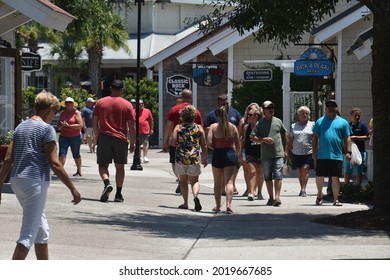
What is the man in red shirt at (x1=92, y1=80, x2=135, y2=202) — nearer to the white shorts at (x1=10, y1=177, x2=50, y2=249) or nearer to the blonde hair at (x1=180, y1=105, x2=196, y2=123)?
the blonde hair at (x1=180, y1=105, x2=196, y2=123)

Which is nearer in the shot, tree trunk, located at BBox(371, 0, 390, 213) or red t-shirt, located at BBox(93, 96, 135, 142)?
tree trunk, located at BBox(371, 0, 390, 213)

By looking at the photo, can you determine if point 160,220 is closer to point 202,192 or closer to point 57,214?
point 57,214

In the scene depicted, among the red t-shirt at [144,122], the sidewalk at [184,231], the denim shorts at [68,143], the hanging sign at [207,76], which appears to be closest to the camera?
the sidewalk at [184,231]

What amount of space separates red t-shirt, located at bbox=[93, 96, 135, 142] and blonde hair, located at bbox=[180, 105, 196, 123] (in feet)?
3.13

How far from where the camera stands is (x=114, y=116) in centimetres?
1630

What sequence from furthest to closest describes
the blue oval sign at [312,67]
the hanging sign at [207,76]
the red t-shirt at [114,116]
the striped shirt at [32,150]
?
the hanging sign at [207,76]
the blue oval sign at [312,67]
the red t-shirt at [114,116]
the striped shirt at [32,150]

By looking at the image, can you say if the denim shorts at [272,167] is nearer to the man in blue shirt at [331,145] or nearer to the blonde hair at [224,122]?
the man in blue shirt at [331,145]

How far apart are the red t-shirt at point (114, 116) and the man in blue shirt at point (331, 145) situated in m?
2.97

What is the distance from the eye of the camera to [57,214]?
1440cm

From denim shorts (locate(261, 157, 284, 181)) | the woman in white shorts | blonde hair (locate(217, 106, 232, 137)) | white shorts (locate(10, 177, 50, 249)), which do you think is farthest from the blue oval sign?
white shorts (locate(10, 177, 50, 249))

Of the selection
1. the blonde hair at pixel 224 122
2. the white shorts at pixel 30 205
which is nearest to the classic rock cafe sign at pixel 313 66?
the blonde hair at pixel 224 122

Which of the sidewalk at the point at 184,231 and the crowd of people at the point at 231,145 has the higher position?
the crowd of people at the point at 231,145

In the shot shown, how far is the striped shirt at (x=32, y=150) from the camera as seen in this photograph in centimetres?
909

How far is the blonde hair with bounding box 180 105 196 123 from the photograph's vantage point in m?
15.7
